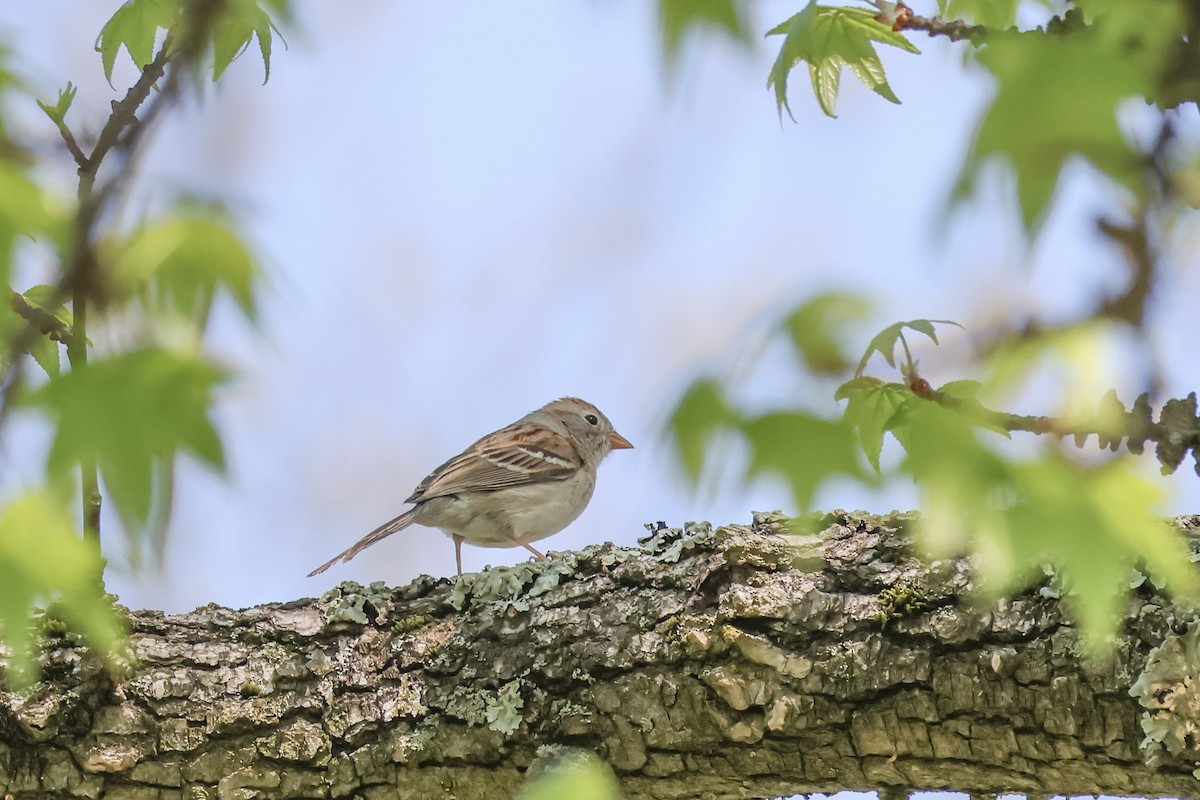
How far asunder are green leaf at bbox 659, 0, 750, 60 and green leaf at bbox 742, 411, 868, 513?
0.45 meters

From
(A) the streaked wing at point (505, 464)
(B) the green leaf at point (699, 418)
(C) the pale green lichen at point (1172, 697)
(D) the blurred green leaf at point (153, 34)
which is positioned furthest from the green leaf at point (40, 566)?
(A) the streaked wing at point (505, 464)

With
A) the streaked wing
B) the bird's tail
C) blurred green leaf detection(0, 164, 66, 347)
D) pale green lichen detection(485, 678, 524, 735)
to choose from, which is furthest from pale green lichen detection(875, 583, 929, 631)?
the streaked wing

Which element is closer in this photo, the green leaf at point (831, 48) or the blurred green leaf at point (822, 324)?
the blurred green leaf at point (822, 324)

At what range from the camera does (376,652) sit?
3.08m

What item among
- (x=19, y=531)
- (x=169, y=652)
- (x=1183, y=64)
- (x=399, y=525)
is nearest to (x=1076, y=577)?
(x=1183, y=64)

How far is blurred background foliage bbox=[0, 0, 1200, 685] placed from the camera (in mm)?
1112

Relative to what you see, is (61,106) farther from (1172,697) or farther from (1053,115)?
(1172,697)

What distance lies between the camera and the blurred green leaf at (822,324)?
4.73ft

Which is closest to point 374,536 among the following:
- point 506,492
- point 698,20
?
point 506,492

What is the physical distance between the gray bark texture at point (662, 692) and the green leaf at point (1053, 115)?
5.75 feet

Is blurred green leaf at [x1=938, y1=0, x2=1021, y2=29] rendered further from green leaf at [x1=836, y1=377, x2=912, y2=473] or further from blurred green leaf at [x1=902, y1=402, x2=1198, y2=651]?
blurred green leaf at [x1=902, y1=402, x2=1198, y2=651]

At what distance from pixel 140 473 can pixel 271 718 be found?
1837 mm

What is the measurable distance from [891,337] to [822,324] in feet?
0.40

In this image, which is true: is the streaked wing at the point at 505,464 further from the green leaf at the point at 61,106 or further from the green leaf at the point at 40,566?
the green leaf at the point at 40,566
